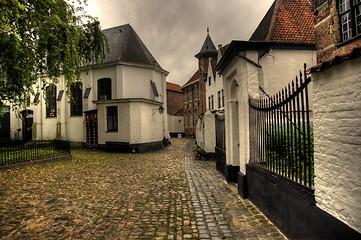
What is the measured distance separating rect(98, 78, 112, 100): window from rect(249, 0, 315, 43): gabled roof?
1453 centimetres

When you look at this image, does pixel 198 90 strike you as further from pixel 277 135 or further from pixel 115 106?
pixel 277 135

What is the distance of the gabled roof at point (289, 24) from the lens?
11.5 meters

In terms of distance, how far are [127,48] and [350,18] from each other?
776 inches

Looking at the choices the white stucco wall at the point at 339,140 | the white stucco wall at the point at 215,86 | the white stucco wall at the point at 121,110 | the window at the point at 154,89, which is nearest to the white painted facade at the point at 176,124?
the white stucco wall at the point at 215,86

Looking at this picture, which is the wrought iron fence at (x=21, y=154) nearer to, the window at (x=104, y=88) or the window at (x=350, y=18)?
the window at (x=104, y=88)

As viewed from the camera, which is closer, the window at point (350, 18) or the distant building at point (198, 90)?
the window at point (350, 18)

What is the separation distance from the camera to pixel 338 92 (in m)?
2.52

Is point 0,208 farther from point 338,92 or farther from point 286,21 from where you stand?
point 286,21

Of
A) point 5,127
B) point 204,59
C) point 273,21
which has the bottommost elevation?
point 5,127

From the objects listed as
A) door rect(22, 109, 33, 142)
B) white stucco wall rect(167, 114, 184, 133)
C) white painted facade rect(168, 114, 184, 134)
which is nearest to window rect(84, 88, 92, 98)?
door rect(22, 109, 33, 142)

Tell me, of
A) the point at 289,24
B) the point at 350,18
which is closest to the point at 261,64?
the point at 350,18

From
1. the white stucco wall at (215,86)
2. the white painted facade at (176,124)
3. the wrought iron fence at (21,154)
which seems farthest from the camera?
the white painted facade at (176,124)

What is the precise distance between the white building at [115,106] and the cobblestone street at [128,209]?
1024 centimetres

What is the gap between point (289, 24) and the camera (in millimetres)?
12211
